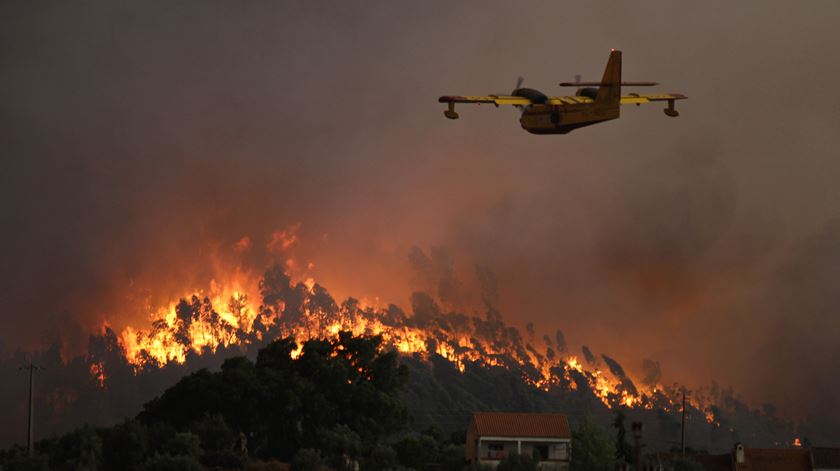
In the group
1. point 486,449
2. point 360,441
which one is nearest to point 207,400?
point 360,441

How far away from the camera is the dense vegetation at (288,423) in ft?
479

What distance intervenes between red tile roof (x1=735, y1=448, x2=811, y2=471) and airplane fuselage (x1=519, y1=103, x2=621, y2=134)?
3214 inches

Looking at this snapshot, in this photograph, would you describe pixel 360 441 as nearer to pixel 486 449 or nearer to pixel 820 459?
pixel 486 449

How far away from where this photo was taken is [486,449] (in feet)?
557

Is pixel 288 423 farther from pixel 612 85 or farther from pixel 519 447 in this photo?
pixel 612 85

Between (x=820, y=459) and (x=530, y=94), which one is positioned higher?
(x=530, y=94)

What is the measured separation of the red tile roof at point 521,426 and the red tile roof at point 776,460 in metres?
29.5

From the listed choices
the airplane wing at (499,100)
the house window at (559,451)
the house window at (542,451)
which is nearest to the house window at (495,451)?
the house window at (542,451)

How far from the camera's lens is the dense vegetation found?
479ft

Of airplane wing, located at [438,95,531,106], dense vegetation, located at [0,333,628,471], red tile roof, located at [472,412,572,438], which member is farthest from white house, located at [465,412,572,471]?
airplane wing, located at [438,95,531,106]

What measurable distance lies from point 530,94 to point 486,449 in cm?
5797

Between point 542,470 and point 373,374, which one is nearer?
point 542,470

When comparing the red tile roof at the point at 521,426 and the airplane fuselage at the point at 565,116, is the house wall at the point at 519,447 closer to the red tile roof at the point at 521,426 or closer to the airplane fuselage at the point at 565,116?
the red tile roof at the point at 521,426

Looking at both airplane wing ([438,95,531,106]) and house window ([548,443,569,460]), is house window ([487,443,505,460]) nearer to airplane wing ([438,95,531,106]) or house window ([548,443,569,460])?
house window ([548,443,569,460])
